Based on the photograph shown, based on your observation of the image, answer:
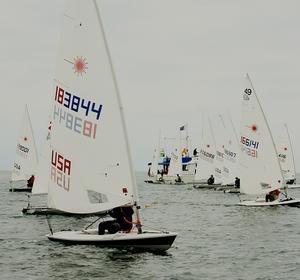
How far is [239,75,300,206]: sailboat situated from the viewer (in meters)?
42.8

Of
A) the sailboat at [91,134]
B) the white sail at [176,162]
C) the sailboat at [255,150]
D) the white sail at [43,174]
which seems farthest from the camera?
the white sail at [176,162]

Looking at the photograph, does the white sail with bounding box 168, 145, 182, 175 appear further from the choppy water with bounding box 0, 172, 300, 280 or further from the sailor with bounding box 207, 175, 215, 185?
the choppy water with bounding box 0, 172, 300, 280

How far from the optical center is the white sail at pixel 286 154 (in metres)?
81.1

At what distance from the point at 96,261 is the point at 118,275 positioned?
6.74 ft

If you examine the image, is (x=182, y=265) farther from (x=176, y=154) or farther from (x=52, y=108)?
(x=176, y=154)

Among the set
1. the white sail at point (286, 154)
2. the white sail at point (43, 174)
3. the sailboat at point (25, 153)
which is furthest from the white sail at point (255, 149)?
the white sail at point (286, 154)

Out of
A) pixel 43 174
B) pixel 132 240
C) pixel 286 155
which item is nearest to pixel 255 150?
pixel 43 174

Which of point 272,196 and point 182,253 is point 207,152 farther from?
point 182,253

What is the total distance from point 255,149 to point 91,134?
74.1ft

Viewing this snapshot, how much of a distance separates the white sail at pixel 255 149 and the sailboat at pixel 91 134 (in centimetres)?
2127

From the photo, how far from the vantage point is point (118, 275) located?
1984 cm

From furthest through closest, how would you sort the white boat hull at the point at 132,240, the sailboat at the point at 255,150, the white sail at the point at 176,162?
the white sail at the point at 176,162
the sailboat at the point at 255,150
the white boat hull at the point at 132,240

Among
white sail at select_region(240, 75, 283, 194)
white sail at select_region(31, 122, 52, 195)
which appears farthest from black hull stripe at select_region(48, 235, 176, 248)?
white sail at select_region(240, 75, 283, 194)

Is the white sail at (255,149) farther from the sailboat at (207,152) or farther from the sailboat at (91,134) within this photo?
the sailboat at (207,152)
